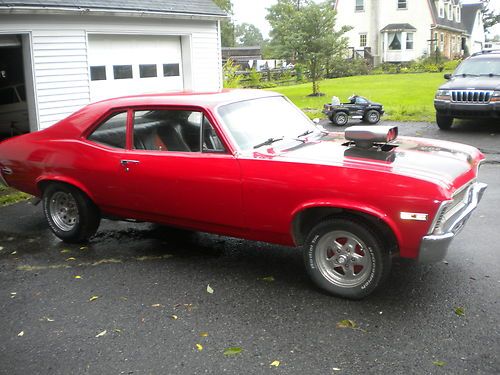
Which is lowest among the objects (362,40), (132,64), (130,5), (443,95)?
(443,95)

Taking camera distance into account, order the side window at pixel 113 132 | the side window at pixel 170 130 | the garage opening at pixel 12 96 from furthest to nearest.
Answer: the garage opening at pixel 12 96 → the side window at pixel 113 132 → the side window at pixel 170 130

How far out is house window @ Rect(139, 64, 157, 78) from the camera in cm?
1394

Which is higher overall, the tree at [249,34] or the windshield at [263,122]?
the tree at [249,34]

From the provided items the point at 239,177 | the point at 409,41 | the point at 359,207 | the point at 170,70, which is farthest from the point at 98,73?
the point at 409,41

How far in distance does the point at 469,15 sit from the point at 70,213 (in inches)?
2261

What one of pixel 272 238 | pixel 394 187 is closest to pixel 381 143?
pixel 394 187

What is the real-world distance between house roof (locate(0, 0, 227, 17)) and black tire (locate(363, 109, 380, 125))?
514 cm

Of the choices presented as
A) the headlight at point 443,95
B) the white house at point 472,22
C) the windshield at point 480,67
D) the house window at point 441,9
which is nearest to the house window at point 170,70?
the headlight at point 443,95

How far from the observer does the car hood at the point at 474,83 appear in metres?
12.4

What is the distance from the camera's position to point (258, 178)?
14.1ft

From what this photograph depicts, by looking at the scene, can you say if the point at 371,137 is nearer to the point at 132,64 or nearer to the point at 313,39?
the point at 132,64

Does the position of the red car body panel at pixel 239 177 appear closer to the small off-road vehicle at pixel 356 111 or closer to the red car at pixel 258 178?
the red car at pixel 258 178

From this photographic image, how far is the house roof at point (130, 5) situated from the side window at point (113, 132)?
6.66 m

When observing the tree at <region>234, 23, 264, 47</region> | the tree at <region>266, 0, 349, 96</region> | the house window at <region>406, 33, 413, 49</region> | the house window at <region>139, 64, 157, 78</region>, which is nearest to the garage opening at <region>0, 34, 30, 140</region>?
the house window at <region>139, 64, 157, 78</region>
